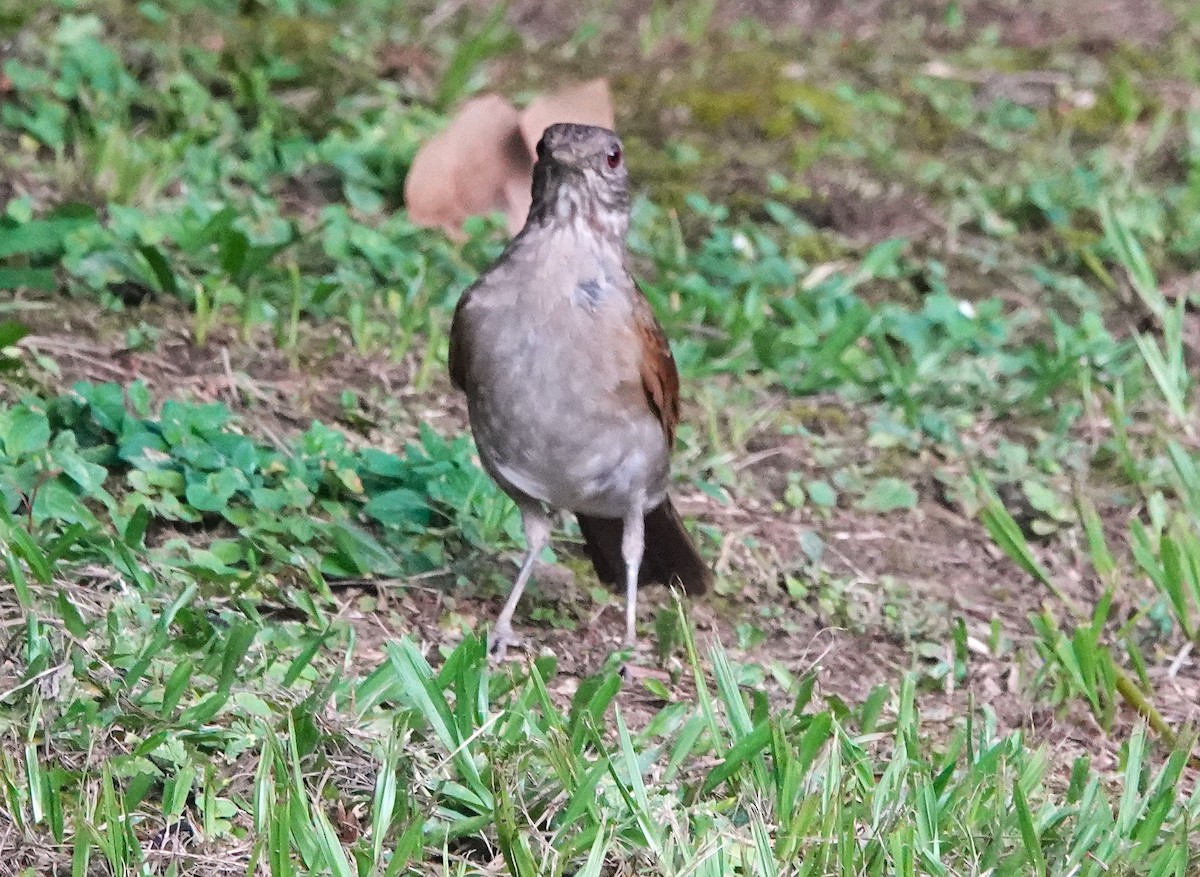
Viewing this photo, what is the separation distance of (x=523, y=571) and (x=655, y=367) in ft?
2.23

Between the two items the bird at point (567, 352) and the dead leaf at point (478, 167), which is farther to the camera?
the dead leaf at point (478, 167)

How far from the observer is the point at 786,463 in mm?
5797

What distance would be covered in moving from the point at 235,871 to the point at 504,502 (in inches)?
80.0

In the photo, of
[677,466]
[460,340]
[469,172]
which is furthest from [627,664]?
[469,172]

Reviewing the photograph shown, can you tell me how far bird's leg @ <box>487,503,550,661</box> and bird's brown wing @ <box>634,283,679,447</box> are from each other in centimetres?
42

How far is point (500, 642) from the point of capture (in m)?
4.40

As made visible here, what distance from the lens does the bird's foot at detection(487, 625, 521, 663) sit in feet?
14.4

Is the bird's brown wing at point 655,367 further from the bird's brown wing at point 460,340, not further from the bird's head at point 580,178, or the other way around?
the bird's brown wing at point 460,340

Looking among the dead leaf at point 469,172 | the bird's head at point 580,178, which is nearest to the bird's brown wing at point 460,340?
the bird's head at point 580,178

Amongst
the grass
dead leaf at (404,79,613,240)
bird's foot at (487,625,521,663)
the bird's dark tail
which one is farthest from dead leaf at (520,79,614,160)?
bird's foot at (487,625,521,663)

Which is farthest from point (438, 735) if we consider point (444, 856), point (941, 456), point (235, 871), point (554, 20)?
point (554, 20)

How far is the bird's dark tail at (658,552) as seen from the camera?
189 inches

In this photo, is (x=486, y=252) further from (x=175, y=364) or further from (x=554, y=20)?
(x=554, y=20)

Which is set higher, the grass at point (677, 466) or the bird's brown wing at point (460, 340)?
the bird's brown wing at point (460, 340)
